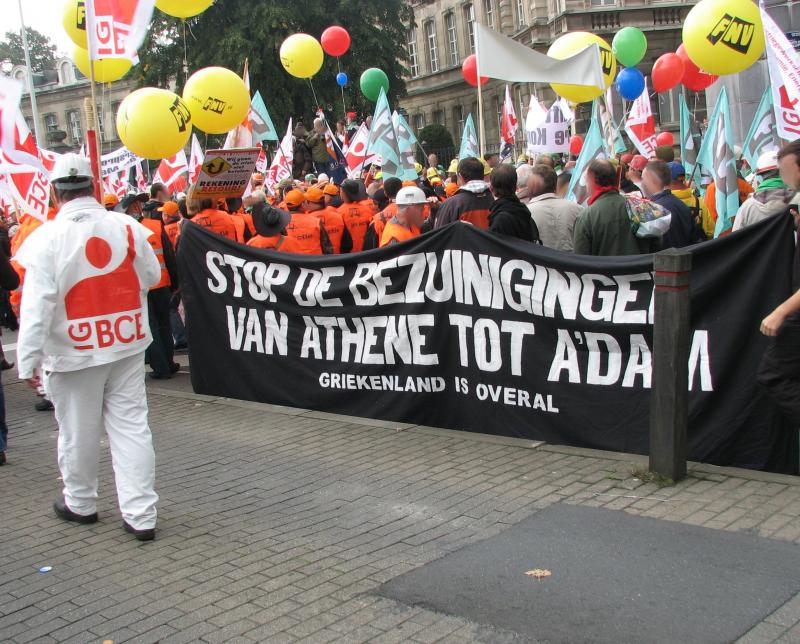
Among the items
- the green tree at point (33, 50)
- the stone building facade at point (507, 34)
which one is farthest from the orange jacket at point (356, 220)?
the green tree at point (33, 50)

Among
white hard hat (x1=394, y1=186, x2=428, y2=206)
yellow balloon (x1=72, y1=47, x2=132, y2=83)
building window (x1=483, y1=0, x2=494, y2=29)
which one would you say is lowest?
white hard hat (x1=394, y1=186, x2=428, y2=206)

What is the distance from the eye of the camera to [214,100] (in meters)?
12.0

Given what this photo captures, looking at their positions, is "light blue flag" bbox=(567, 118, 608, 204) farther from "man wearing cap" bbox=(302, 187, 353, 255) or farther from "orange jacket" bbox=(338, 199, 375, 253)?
"man wearing cap" bbox=(302, 187, 353, 255)

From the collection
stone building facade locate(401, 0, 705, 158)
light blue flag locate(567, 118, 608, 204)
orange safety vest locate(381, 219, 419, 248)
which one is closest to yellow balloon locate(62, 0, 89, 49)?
orange safety vest locate(381, 219, 419, 248)

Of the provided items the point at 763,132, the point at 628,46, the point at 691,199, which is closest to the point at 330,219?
the point at 691,199

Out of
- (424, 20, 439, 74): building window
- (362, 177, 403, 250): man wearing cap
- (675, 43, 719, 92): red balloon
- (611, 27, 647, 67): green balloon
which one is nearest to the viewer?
(362, 177, 403, 250): man wearing cap

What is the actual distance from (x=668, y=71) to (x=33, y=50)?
8741 centimetres

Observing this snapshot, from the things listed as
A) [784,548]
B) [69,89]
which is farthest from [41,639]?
A: [69,89]

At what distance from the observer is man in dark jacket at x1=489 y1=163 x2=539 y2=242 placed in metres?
7.13

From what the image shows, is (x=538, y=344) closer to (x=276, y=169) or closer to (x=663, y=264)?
(x=663, y=264)

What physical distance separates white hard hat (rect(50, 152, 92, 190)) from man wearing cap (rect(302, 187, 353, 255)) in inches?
193

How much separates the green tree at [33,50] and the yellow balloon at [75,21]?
85332 millimetres

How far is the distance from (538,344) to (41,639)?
3677 mm

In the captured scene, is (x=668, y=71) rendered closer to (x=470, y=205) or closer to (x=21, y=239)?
(x=470, y=205)
